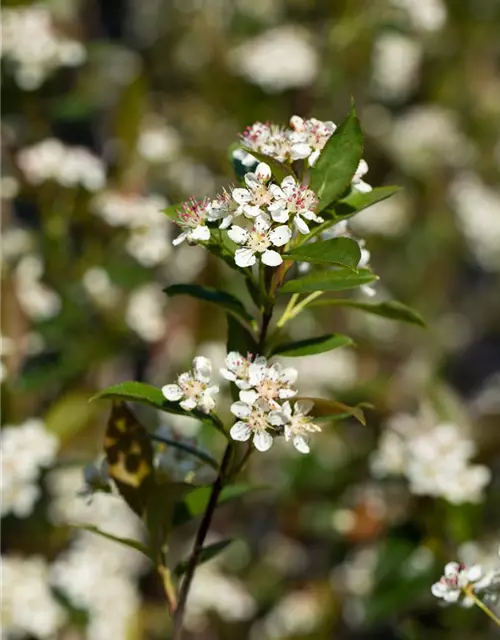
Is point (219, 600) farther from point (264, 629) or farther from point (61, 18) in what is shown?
point (61, 18)

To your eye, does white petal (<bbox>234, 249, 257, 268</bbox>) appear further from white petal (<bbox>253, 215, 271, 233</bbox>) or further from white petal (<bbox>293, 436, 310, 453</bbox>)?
white petal (<bbox>293, 436, 310, 453</bbox>)

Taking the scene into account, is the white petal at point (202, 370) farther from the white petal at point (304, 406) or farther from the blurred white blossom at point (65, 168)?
the blurred white blossom at point (65, 168)

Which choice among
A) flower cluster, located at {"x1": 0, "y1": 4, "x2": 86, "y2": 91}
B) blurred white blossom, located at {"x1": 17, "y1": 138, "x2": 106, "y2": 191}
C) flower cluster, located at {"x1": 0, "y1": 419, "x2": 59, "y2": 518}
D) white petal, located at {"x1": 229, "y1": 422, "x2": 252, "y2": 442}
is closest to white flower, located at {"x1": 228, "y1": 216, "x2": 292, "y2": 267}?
white petal, located at {"x1": 229, "y1": 422, "x2": 252, "y2": 442}

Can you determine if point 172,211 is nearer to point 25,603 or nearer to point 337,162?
point 337,162

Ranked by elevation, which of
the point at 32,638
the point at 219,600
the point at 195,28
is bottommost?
the point at 219,600

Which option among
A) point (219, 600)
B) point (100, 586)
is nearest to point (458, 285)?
point (219, 600)

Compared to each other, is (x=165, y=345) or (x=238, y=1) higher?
(x=238, y=1)
